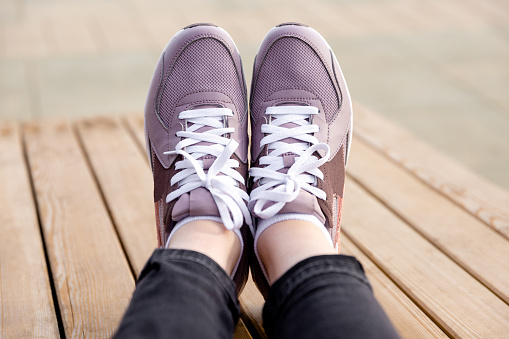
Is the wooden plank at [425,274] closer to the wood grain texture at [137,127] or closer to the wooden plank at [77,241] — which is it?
the wooden plank at [77,241]

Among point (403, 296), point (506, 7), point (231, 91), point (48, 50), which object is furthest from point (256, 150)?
point (506, 7)

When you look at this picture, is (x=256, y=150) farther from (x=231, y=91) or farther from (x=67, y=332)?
(x=67, y=332)

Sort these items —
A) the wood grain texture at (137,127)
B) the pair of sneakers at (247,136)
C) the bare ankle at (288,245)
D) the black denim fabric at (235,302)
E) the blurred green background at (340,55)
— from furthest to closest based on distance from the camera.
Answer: the blurred green background at (340,55), the wood grain texture at (137,127), the pair of sneakers at (247,136), the bare ankle at (288,245), the black denim fabric at (235,302)

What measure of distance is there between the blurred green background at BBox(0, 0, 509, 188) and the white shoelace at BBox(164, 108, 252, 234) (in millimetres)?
1020

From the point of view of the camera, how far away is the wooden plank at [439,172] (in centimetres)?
132

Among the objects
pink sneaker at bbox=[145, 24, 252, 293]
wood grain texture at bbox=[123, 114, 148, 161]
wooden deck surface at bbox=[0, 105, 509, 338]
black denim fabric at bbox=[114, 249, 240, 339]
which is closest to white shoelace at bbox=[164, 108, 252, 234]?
pink sneaker at bbox=[145, 24, 252, 293]

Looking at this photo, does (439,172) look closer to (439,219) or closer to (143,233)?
(439,219)

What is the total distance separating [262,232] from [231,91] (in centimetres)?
40

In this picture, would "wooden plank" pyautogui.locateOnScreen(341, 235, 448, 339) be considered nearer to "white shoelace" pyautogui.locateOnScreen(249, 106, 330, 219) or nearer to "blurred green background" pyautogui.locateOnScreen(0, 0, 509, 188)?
"white shoelace" pyautogui.locateOnScreen(249, 106, 330, 219)

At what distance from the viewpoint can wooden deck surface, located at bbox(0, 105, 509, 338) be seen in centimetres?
100

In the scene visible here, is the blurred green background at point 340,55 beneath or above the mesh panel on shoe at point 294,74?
beneath

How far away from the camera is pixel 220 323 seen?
71 centimetres

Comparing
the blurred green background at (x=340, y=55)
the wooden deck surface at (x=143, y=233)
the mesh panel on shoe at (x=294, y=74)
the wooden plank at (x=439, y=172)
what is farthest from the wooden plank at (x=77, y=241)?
the wooden plank at (x=439, y=172)

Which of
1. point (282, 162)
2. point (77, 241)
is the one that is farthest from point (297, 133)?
point (77, 241)
